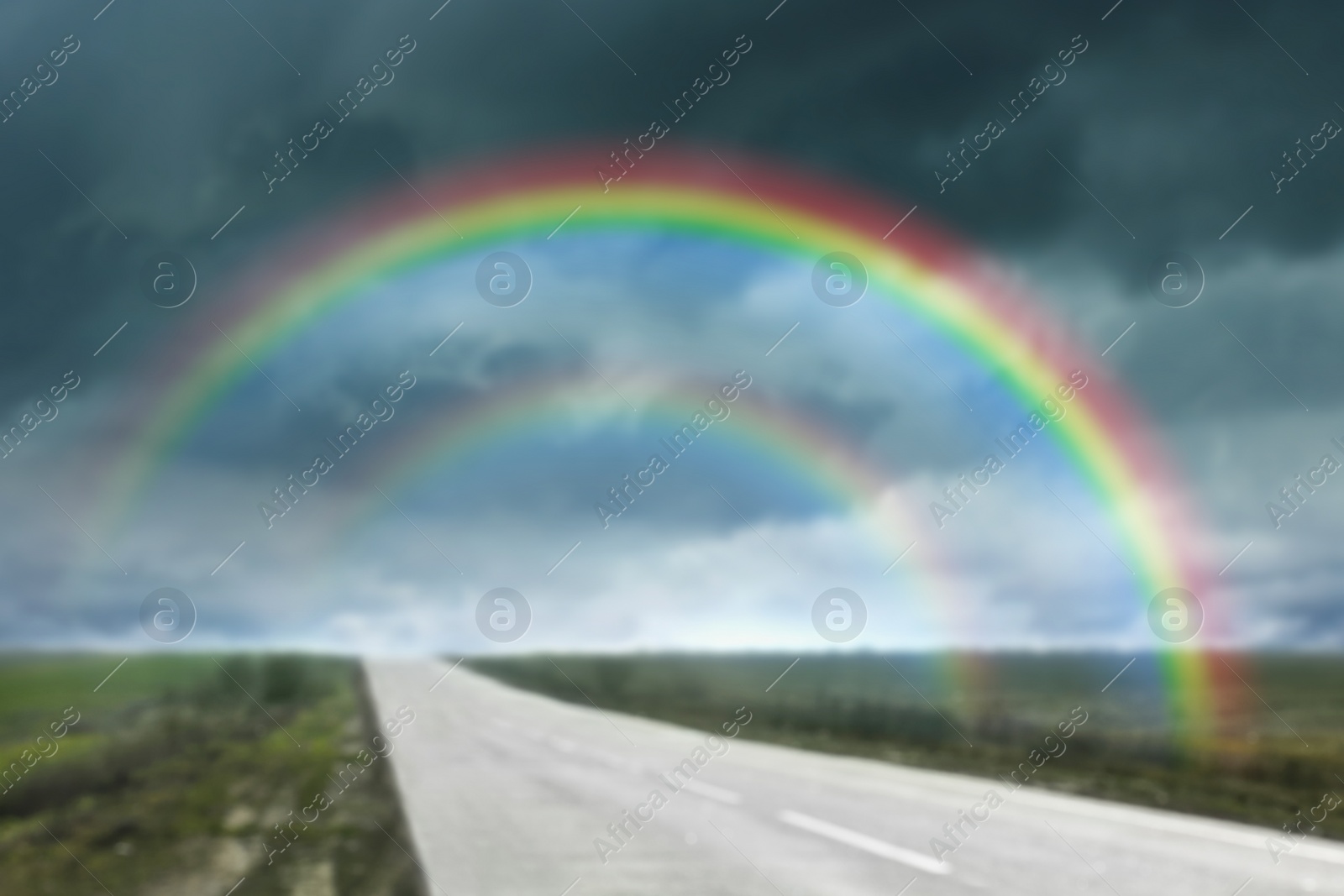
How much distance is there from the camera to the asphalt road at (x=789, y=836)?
8.57 m

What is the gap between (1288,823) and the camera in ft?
40.5

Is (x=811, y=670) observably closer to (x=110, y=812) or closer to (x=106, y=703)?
(x=106, y=703)

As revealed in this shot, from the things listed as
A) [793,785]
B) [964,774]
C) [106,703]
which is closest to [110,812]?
[793,785]

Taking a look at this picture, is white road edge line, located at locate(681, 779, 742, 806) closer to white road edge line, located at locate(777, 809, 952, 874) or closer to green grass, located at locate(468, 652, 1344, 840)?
white road edge line, located at locate(777, 809, 952, 874)

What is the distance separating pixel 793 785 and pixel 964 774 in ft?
12.5

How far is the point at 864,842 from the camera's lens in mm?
10547

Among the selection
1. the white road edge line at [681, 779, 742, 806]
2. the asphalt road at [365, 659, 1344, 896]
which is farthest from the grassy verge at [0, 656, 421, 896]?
the white road edge line at [681, 779, 742, 806]

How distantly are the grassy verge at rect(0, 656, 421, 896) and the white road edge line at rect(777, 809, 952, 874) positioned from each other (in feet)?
14.3

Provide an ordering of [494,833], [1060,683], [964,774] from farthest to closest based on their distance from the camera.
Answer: [1060,683] → [964,774] → [494,833]

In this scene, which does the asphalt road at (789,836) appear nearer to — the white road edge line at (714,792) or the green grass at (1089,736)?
the white road edge line at (714,792)

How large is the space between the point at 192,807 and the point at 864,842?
29.9ft

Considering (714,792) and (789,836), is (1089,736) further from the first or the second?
(789,836)

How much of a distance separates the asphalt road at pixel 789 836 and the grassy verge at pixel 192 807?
713 mm

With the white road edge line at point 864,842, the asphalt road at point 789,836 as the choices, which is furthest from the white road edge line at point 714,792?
the white road edge line at point 864,842
